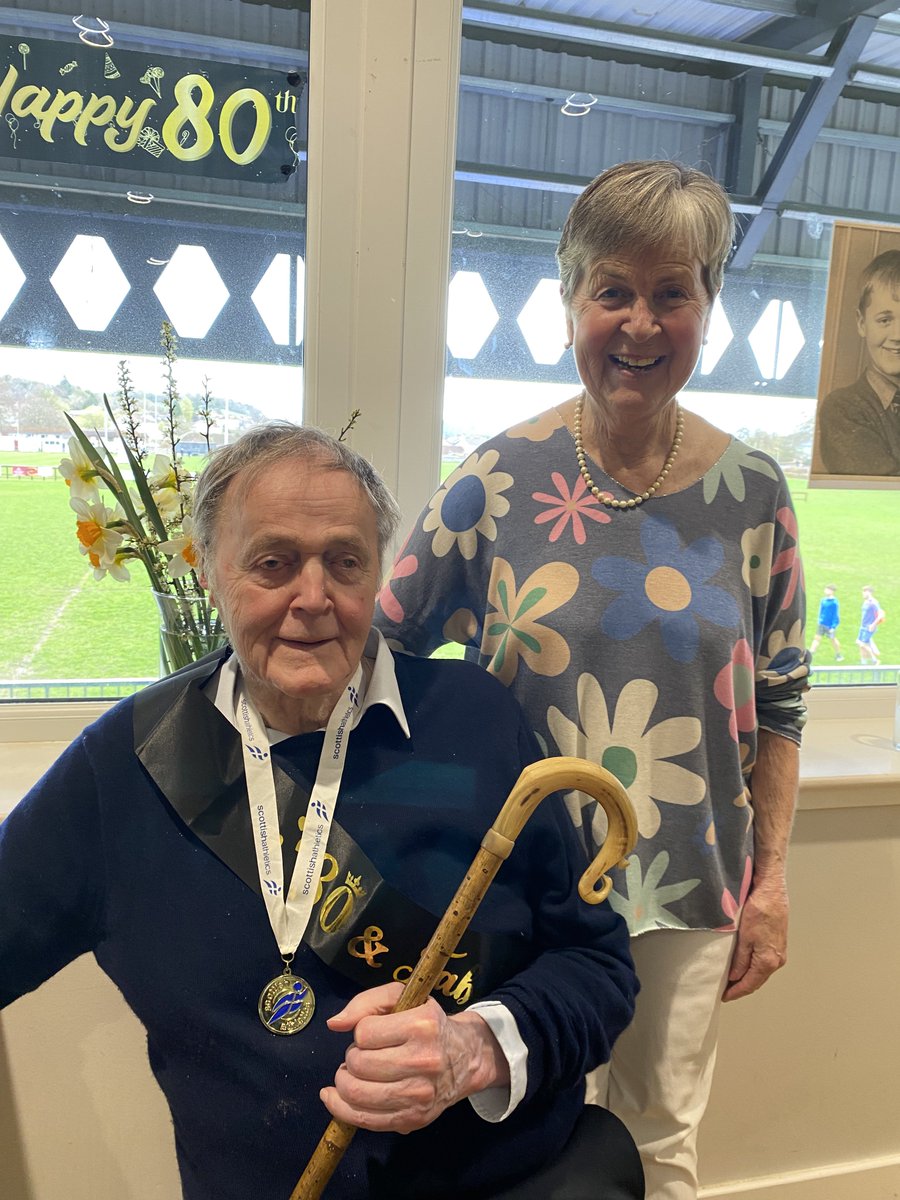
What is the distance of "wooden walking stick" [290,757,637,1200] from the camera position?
896 mm

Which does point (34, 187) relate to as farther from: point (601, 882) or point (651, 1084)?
point (651, 1084)

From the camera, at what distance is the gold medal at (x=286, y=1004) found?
103cm

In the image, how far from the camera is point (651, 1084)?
52.1 inches

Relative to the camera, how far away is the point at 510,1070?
99 centimetres

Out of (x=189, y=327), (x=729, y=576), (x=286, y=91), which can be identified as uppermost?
(x=286, y=91)

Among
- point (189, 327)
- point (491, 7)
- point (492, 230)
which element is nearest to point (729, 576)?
point (492, 230)

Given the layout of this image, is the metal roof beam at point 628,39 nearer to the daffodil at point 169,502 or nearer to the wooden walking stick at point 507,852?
the daffodil at point 169,502

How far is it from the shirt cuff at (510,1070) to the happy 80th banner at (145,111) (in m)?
1.48

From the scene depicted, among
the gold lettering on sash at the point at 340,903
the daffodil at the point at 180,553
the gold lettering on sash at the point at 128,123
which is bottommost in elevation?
the gold lettering on sash at the point at 340,903

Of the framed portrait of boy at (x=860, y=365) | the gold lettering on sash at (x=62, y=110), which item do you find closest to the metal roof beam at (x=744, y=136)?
the framed portrait of boy at (x=860, y=365)

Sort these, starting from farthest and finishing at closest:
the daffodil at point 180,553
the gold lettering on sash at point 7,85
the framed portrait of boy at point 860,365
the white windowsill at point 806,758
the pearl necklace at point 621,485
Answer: the framed portrait of boy at point 860,365
the white windowsill at point 806,758
the gold lettering on sash at point 7,85
the daffodil at point 180,553
the pearl necklace at point 621,485

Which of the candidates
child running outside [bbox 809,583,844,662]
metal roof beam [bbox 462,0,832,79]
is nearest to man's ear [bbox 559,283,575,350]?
metal roof beam [bbox 462,0,832,79]

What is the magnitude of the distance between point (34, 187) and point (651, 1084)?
180cm

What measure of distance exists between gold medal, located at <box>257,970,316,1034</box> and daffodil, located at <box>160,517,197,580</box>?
61 centimetres
